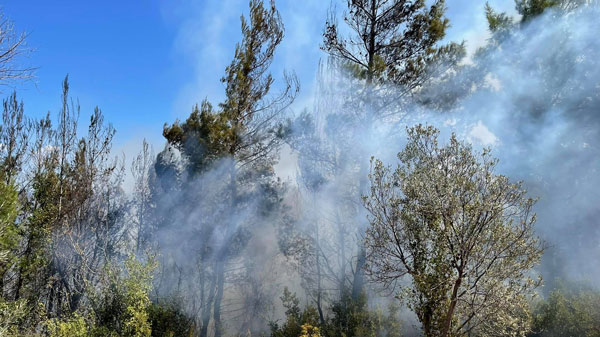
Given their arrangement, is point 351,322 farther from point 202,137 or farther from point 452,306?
point 202,137

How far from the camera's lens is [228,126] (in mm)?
13820

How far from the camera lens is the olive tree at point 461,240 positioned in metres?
5.96

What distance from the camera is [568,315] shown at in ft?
34.4

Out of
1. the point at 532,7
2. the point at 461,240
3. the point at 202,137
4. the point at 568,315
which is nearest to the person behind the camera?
the point at 461,240

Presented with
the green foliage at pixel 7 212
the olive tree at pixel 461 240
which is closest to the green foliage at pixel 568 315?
the olive tree at pixel 461 240

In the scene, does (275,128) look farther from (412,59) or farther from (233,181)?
(412,59)

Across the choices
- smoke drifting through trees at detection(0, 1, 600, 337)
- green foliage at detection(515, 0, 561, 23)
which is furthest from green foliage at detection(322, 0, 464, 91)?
green foliage at detection(515, 0, 561, 23)

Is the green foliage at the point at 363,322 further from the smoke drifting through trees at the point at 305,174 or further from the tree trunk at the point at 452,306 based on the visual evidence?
the tree trunk at the point at 452,306

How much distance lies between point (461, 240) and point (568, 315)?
24.1ft

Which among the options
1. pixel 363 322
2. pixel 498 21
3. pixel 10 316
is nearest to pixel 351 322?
pixel 363 322

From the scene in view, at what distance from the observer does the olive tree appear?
596cm

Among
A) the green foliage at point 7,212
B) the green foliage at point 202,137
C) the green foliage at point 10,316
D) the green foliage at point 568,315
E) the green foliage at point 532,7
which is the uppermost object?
the green foliage at point 532,7

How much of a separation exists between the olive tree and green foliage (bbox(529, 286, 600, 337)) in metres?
5.38

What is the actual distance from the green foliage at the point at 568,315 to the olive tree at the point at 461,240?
5.38m
